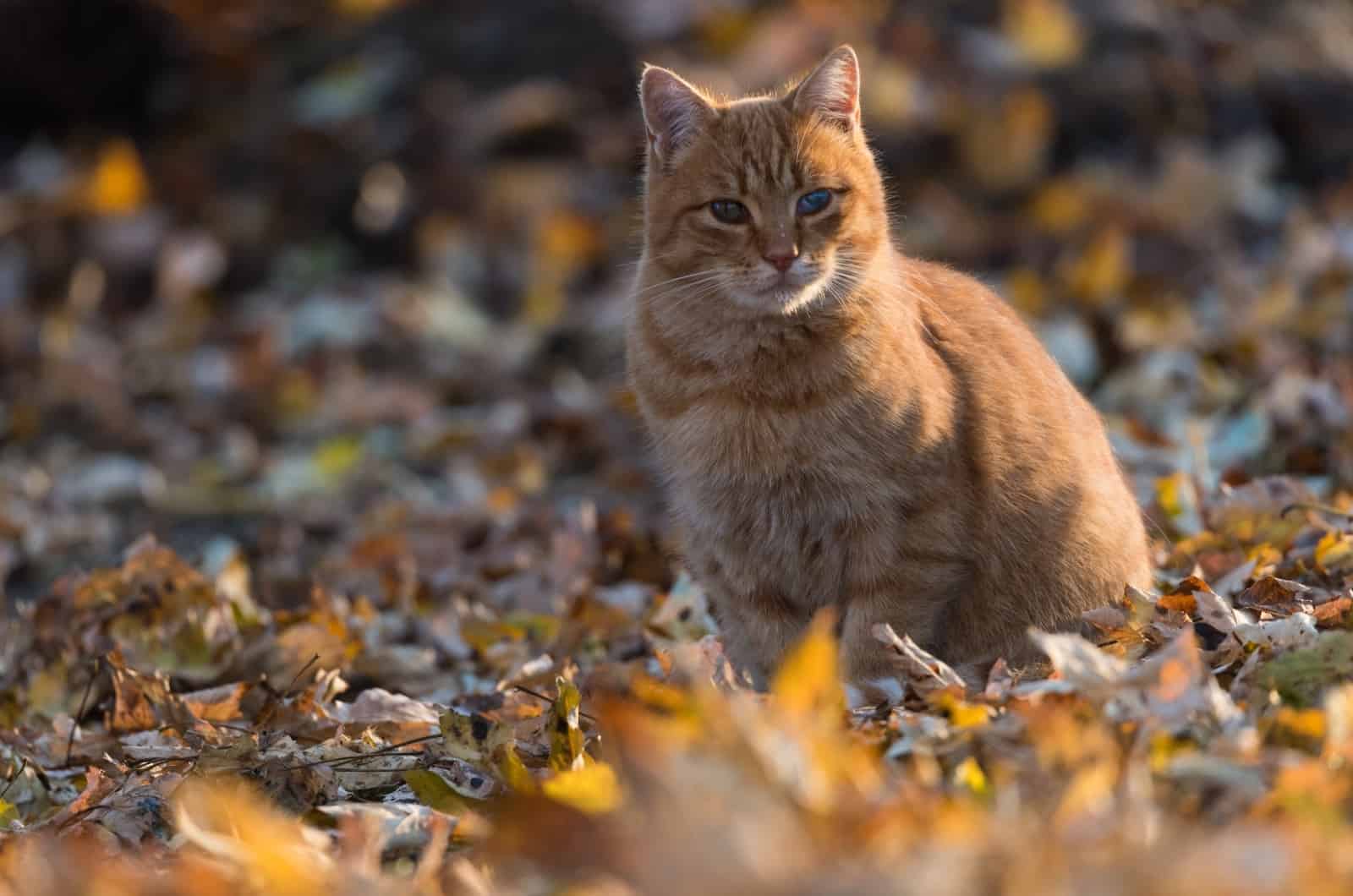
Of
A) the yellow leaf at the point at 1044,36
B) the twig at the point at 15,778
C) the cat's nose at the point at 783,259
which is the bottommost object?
the twig at the point at 15,778

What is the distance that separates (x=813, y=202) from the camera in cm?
321

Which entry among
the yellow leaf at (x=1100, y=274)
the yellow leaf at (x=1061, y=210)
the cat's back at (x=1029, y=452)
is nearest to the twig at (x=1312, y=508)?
the cat's back at (x=1029, y=452)

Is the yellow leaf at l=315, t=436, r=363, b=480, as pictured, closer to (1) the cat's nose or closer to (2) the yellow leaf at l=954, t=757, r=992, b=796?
(1) the cat's nose

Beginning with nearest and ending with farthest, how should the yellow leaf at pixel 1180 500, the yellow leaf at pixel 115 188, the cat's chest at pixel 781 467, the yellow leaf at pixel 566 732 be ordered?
the yellow leaf at pixel 566 732
the cat's chest at pixel 781 467
the yellow leaf at pixel 1180 500
the yellow leaf at pixel 115 188

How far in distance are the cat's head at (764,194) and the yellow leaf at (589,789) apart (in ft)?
3.92

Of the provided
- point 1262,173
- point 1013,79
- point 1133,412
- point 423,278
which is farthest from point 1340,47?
point 423,278

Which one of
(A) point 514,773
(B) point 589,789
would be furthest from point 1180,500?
(B) point 589,789

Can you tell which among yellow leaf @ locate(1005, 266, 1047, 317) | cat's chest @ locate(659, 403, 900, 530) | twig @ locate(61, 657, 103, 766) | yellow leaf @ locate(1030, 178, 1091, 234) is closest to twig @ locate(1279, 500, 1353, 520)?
cat's chest @ locate(659, 403, 900, 530)

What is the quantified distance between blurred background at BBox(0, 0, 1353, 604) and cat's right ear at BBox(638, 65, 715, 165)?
2155 mm

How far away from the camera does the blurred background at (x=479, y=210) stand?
5.96 meters

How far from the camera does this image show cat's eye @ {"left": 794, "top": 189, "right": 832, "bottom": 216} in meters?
3.21

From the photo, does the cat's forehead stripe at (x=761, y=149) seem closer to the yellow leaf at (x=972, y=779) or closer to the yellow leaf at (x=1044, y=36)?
the yellow leaf at (x=972, y=779)

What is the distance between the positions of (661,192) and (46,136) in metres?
5.65

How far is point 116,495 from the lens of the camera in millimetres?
5785
